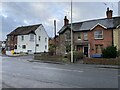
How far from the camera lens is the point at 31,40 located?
6419 centimetres

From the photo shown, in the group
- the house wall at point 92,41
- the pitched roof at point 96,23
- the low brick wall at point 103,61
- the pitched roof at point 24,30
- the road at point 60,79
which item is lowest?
the road at point 60,79

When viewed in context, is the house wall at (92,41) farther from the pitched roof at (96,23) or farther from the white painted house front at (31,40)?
the white painted house front at (31,40)

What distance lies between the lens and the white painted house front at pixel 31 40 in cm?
6434


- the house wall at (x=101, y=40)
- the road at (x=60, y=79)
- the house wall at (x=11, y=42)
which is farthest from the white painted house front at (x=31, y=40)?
the road at (x=60, y=79)

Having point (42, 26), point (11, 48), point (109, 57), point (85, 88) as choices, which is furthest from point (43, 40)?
point (85, 88)

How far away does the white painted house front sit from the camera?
64338 mm

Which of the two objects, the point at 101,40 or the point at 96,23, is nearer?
the point at 101,40

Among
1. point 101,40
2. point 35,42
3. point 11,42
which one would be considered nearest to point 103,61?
point 101,40

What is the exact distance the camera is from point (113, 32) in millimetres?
36500

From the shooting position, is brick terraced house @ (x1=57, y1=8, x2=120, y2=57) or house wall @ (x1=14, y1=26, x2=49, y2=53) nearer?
brick terraced house @ (x1=57, y1=8, x2=120, y2=57)

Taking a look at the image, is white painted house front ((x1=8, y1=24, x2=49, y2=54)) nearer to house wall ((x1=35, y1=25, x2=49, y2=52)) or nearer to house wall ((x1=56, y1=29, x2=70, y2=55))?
house wall ((x1=35, y1=25, x2=49, y2=52))

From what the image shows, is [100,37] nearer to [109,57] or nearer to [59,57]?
[59,57]

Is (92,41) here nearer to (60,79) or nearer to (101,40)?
(101,40)

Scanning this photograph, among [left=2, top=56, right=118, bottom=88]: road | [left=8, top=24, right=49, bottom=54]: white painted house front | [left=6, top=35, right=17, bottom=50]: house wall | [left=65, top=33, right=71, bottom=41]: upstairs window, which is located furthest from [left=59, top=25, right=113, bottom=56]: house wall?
[left=6, top=35, right=17, bottom=50]: house wall
